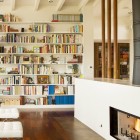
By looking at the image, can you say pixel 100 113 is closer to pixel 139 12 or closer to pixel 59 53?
pixel 139 12

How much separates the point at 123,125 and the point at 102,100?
877 millimetres

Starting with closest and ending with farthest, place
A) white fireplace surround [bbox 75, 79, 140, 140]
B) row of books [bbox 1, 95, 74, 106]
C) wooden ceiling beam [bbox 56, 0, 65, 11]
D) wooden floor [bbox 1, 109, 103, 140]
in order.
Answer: white fireplace surround [bbox 75, 79, 140, 140]
wooden floor [bbox 1, 109, 103, 140]
wooden ceiling beam [bbox 56, 0, 65, 11]
row of books [bbox 1, 95, 74, 106]

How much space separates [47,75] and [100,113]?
4.16m

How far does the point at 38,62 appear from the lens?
30.5ft

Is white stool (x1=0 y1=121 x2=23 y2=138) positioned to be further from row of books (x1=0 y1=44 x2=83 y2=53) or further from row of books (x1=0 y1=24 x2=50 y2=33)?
row of books (x1=0 y1=24 x2=50 y2=33)

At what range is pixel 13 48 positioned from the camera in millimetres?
9148

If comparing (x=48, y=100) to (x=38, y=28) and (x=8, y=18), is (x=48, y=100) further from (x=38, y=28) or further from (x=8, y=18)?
(x=8, y=18)

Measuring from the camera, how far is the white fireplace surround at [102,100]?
4.14 metres

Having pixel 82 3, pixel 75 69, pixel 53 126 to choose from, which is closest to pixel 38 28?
pixel 82 3

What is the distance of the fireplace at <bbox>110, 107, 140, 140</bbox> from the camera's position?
4214mm

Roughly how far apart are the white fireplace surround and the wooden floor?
211 millimetres

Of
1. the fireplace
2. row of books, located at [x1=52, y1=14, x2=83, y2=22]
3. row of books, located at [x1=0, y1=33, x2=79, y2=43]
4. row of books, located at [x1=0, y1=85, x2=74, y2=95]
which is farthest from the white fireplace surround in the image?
row of books, located at [x1=52, y1=14, x2=83, y2=22]

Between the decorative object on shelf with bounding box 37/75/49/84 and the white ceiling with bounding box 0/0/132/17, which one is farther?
the decorative object on shelf with bounding box 37/75/49/84

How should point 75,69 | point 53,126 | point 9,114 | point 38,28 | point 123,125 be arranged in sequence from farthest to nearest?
point 75,69 → point 38,28 → point 53,126 → point 9,114 → point 123,125
